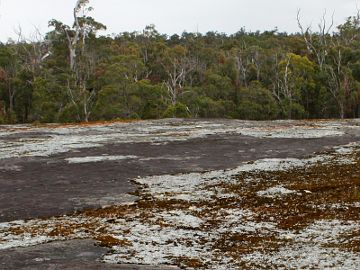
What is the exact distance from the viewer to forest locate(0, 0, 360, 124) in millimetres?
97062

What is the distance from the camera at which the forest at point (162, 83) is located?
97062mm

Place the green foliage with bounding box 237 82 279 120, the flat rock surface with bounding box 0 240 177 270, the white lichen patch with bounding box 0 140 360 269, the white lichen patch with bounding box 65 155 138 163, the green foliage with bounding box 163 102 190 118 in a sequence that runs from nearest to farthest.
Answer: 1. the flat rock surface with bounding box 0 240 177 270
2. the white lichen patch with bounding box 0 140 360 269
3. the white lichen patch with bounding box 65 155 138 163
4. the green foliage with bounding box 163 102 190 118
5. the green foliage with bounding box 237 82 279 120

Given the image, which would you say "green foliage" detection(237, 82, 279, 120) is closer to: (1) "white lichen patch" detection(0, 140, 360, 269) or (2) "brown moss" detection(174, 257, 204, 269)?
(1) "white lichen patch" detection(0, 140, 360, 269)

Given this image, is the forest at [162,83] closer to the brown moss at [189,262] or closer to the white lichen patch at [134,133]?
the white lichen patch at [134,133]

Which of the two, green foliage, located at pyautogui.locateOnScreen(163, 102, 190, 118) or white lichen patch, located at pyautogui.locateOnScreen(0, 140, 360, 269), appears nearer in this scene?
white lichen patch, located at pyautogui.locateOnScreen(0, 140, 360, 269)

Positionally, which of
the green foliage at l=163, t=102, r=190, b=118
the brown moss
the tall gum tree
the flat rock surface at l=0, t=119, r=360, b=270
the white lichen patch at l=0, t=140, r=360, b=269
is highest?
the tall gum tree

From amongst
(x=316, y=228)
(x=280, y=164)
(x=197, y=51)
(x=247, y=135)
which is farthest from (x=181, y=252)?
(x=197, y=51)

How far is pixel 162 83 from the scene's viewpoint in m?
108

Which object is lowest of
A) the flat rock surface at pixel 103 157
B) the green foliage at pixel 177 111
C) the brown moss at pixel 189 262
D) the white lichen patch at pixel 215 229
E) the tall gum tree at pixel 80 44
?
the brown moss at pixel 189 262

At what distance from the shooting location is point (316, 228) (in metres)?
16.5

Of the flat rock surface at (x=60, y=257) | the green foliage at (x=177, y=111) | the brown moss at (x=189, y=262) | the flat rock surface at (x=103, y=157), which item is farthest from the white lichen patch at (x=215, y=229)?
Result: the green foliage at (x=177, y=111)

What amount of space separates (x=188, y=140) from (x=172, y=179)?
14.5 m

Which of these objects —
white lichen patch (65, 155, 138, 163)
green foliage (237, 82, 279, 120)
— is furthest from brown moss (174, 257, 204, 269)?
green foliage (237, 82, 279, 120)

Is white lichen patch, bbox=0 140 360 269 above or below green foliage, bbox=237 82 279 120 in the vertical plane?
below
